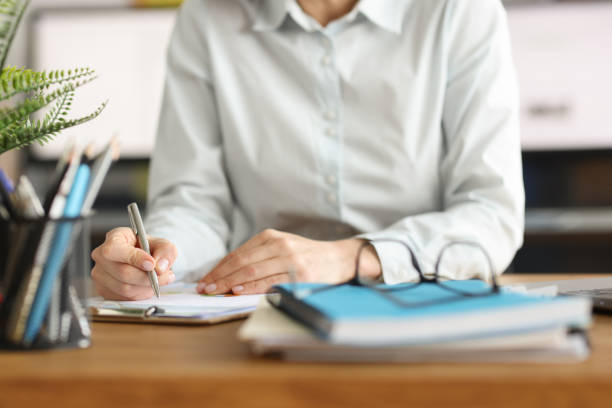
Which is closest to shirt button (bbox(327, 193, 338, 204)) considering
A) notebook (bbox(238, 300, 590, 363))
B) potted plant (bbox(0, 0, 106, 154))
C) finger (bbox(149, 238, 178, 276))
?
finger (bbox(149, 238, 178, 276))

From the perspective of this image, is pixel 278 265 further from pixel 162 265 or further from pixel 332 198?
pixel 332 198

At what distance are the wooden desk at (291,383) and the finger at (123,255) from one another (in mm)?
278

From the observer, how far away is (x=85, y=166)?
50 centimetres

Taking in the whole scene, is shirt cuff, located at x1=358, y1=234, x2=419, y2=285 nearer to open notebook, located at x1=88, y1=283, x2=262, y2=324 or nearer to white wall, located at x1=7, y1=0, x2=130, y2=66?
open notebook, located at x1=88, y1=283, x2=262, y2=324

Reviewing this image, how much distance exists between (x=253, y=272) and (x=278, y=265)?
0.03 meters

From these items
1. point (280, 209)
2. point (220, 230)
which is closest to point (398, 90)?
point (280, 209)

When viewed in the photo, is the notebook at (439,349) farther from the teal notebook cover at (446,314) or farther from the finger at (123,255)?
the finger at (123,255)

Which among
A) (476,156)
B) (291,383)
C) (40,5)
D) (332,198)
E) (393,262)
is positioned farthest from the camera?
(40,5)

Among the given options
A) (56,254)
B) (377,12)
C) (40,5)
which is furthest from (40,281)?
(40,5)

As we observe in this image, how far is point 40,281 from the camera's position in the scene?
19.3 inches

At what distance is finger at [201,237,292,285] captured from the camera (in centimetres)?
83

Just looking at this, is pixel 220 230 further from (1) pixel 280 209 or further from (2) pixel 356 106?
(2) pixel 356 106

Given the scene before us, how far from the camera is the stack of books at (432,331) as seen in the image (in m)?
0.43

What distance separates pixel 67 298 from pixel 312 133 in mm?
807
